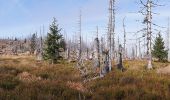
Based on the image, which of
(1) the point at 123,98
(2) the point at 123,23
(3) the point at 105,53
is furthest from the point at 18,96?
(2) the point at 123,23

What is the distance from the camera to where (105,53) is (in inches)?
793

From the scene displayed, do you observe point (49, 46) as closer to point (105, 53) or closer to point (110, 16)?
point (110, 16)

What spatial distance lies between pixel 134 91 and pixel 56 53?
30006mm

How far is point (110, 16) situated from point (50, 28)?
923cm

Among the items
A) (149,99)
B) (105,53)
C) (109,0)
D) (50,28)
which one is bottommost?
(149,99)

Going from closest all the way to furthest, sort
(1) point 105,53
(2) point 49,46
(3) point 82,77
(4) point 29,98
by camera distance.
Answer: (4) point 29,98, (3) point 82,77, (1) point 105,53, (2) point 49,46

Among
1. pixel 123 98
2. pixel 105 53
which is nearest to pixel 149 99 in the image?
pixel 123 98

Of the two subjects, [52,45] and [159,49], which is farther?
[159,49]

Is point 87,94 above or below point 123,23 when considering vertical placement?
below

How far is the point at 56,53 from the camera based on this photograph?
39.2 metres

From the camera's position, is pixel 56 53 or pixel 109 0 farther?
pixel 56 53

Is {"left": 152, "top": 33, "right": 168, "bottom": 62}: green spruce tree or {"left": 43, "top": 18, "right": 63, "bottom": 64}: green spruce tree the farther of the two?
{"left": 152, "top": 33, "right": 168, "bottom": 62}: green spruce tree

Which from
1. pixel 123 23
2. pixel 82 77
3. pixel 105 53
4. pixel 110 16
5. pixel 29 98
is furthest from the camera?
pixel 123 23

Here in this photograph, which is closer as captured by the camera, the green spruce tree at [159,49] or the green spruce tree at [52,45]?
the green spruce tree at [52,45]
